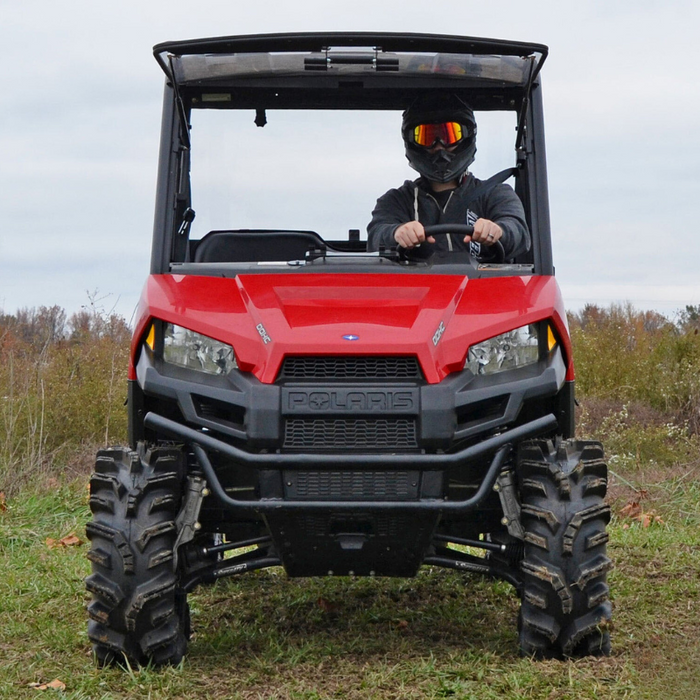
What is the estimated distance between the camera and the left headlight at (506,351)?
3500mm

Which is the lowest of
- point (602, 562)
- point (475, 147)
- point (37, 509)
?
point (37, 509)

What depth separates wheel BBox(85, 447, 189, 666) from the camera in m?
3.46

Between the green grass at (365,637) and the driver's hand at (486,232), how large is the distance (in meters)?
1.50

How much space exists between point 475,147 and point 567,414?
4.43 ft

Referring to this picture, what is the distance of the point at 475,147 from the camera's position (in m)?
4.52

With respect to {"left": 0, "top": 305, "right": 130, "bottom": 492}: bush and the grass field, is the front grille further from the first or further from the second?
{"left": 0, "top": 305, "right": 130, "bottom": 492}: bush

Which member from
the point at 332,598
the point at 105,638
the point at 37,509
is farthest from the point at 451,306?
the point at 37,509

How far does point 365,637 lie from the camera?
14.0ft

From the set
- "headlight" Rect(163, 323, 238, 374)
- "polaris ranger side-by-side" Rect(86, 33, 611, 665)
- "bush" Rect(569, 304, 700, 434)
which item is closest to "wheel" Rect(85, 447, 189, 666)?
"polaris ranger side-by-side" Rect(86, 33, 611, 665)

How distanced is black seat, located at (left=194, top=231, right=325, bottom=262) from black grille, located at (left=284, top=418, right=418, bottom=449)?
49.4 inches

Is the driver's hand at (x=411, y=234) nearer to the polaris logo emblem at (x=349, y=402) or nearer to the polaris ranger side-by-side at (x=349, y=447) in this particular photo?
the polaris ranger side-by-side at (x=349, y=447)

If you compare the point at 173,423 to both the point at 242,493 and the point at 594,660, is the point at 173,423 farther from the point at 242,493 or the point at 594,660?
the point at 594,660

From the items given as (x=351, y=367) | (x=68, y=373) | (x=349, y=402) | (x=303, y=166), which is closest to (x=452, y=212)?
(x=303, y=166)

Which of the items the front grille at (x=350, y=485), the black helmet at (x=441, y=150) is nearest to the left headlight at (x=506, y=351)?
the front grille at (x=350, y=485)
